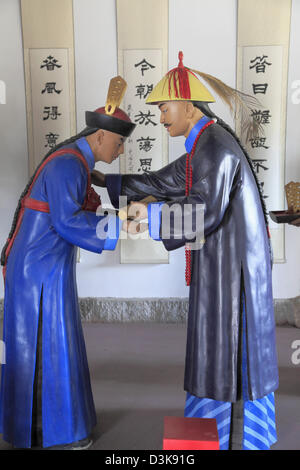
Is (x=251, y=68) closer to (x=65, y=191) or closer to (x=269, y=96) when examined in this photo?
(x=269, y=96)

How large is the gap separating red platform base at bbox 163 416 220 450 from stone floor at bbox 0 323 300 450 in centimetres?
95

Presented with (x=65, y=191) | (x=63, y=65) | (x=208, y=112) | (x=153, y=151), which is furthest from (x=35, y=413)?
(x=63, y=65)

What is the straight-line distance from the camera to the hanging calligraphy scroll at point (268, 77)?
12.6 ft

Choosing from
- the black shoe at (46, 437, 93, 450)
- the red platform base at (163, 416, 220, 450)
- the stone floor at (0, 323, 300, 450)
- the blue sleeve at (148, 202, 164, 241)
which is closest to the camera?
the red platform base at (163, 416, 220, 450)

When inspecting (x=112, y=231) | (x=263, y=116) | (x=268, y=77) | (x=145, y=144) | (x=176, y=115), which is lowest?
(x=112, y=231)

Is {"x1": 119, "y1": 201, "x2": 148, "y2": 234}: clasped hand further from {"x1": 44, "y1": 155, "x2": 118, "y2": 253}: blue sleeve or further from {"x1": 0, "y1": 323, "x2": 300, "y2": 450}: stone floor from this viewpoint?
{"x1": 0, "y1": 323, "x2": 300, "y2": 450}: stone floor

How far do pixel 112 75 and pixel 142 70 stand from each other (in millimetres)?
261

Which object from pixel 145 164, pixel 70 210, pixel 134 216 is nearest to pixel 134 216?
pixel 134 216

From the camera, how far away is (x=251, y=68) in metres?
3.89

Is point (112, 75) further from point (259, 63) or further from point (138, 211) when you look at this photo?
point (138, 211)

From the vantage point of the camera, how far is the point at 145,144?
13.1 ft

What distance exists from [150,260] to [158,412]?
67.7 inches

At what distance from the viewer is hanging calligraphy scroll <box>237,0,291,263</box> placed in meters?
3.84

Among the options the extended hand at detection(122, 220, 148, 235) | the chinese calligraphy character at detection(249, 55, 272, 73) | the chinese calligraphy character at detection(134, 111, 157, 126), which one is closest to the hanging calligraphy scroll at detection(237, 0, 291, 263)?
the chinese calligraphy character at detection(249, 55, 272, 73)
